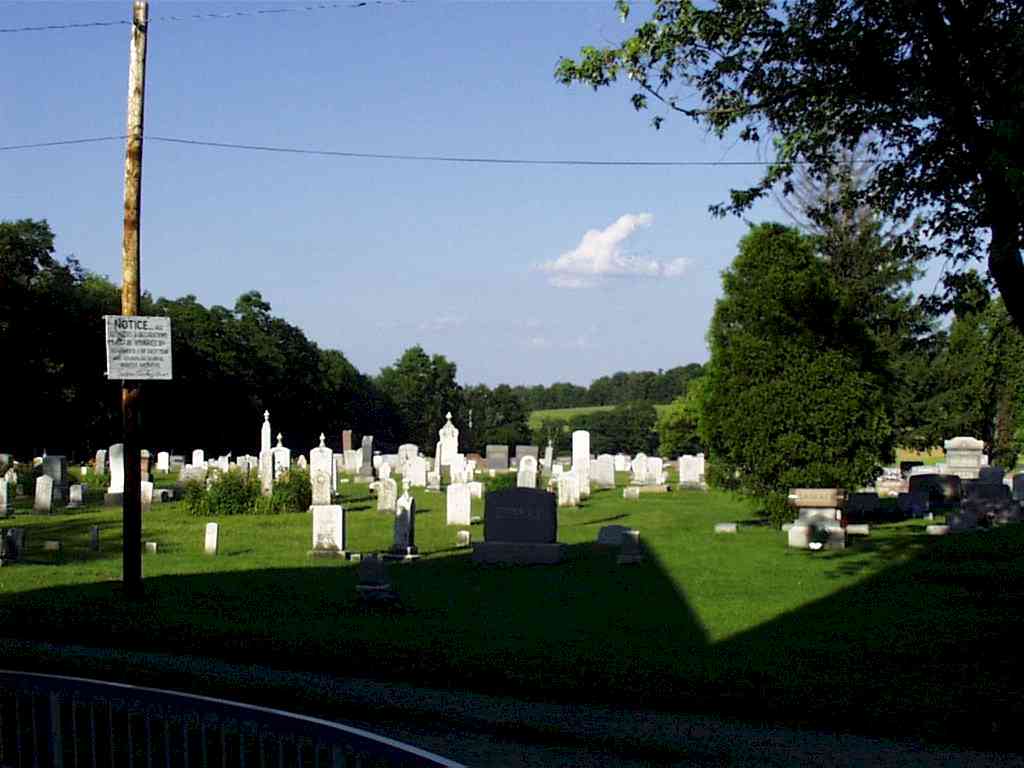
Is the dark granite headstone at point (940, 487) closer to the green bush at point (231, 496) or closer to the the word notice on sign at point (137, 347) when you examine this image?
the green bush at point (231, 496)

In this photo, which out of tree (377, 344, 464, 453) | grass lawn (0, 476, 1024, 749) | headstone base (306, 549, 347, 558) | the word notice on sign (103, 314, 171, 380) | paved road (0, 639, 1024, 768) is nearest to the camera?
paved road (0, 639, 1024, 768)

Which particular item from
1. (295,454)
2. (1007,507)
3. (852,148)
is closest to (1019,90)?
(852,148)

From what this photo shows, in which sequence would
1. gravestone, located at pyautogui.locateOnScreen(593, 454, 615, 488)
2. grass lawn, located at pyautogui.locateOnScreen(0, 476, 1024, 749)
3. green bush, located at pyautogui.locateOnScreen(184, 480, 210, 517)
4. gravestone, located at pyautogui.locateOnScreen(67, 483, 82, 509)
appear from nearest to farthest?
grass lawn, located at pyautogui.locateOnScreen(0, 476, 1024, 749), green bush, located at pyautogui.locateOnScreen(184, 480, 210, 517), gravestone, located at pyautogui.locateOnScreen(67, 483, 82, 509), gravestone, located at pyautogui.locateOnScreen(593, 454, 615, 488)

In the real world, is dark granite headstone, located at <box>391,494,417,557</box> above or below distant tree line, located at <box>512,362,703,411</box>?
Result: below

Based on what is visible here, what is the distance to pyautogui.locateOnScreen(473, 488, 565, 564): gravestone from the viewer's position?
2038 cm

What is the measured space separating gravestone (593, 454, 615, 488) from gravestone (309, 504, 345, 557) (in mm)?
22836

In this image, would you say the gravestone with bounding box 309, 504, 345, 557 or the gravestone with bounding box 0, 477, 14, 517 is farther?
the gravestone with bounding box 0, 477, 14, 517

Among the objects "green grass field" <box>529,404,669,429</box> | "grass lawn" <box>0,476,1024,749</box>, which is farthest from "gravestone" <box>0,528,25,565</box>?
"green grass field" <box>529,404,669,429</box>

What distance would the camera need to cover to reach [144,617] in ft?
46.9

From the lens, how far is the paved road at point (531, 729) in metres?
8.42

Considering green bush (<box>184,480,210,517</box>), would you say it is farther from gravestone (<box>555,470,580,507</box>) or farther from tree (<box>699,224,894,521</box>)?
tree (<box>699,224,894,521</box>)

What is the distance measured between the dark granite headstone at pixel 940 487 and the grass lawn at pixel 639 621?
337 inches

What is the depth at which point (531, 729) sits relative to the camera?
9.14 meters

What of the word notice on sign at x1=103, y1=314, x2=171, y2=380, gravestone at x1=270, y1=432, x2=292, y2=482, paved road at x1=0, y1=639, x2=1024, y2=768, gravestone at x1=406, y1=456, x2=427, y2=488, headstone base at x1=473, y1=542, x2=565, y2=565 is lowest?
paved road at x1=0, y1=639, x2=1024, y2=768
